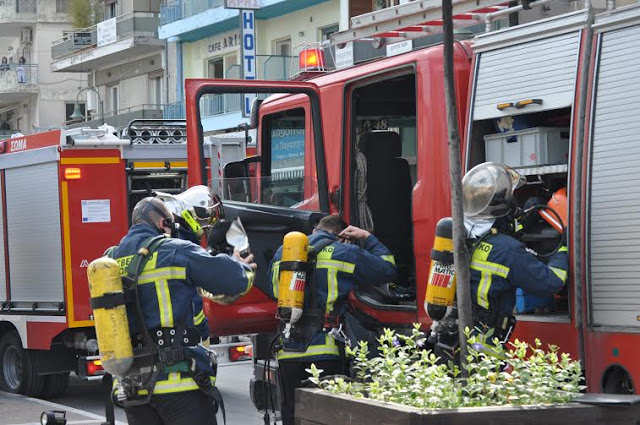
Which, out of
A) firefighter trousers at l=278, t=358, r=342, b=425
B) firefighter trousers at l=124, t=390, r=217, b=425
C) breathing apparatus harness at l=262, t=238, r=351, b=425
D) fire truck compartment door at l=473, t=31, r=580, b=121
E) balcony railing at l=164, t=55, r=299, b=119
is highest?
balcony railing at l=164, t=55, r=299, b=119

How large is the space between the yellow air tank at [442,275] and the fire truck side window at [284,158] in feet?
7.11

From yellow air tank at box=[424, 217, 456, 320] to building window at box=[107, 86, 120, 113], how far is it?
113 feet

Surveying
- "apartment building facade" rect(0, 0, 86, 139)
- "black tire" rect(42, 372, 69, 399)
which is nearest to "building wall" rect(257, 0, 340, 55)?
"black tire" rect(42, 372, 69, 399)

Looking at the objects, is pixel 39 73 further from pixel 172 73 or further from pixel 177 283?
pixel 177 283

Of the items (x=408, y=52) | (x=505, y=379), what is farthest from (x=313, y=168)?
(x=505, y=379)

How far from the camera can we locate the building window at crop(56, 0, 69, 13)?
4831 cm

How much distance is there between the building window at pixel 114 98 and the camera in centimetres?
3997

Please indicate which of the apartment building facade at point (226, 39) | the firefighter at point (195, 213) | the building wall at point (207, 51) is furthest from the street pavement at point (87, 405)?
the building wall at point (207, 51)

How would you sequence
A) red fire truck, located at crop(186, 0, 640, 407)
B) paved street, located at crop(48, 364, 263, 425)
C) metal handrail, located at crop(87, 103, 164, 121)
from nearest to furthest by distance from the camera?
1. red fire truck, located at crop(186, 0, 640, 407)
2. paved street, located at crop(48, 364, 263, 425)
3. metal handrail, located at crop(87, 103, 164, 121)

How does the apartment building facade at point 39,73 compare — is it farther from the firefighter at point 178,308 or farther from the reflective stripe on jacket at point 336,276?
the firefighter at point 178,308

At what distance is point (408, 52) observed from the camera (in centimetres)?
758

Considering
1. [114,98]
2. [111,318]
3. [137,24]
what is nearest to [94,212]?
[111,318]

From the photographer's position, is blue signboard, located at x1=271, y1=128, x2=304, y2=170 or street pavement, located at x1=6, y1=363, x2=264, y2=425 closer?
blue signboard, located at x1=271, y1=128, x2=304, y2=170

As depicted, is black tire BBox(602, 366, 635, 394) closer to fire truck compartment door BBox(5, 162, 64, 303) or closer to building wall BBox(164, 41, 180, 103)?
fire truck compartment door BBox(5, 162, 64, 303)
